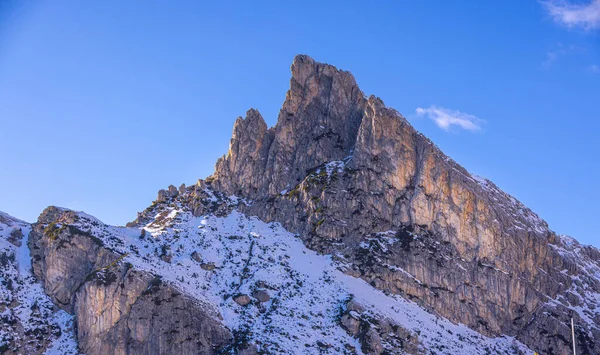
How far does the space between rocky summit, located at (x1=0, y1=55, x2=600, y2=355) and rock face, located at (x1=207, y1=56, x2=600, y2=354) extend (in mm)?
308

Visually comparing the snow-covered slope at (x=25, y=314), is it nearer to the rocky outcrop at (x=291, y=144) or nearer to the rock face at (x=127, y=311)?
the rock face at (x=127, y=311)

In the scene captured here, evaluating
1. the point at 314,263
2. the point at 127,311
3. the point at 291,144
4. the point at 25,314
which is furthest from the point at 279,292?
the point at 291,144

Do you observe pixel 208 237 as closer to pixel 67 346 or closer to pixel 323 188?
pixel 323 188

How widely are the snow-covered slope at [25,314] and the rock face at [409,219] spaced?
54.5 metres

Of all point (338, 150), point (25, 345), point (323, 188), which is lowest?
point (25, 345)

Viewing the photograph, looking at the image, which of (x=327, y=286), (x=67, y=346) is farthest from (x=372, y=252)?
(x=67, y=346)

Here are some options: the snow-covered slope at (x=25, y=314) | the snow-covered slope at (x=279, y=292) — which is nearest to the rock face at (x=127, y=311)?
the snow-covered slope at (x=25, y=314)

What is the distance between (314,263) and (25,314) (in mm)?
58461

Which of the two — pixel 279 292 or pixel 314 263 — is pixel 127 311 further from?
pixel 314 263

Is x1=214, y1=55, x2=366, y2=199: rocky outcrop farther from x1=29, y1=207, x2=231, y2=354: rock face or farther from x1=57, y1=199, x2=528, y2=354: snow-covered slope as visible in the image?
x1=29, y1=207, x2=231, y2=354: rock face

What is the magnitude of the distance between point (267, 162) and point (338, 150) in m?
17.7

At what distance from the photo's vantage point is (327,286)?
158 metres

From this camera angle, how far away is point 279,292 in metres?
153

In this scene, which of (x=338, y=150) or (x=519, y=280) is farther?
(x=338, y=150)
